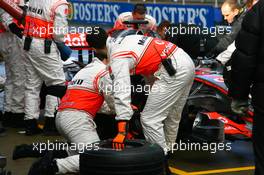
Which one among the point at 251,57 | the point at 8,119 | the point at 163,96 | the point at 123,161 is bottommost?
the point at 8,119

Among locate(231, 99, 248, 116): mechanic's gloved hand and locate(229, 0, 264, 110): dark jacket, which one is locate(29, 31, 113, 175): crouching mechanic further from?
locate(229, 0, 264, 110): dark jacket

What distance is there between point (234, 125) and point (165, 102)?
1.45 metres

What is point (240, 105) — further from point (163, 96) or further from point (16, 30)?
point (16, 30)

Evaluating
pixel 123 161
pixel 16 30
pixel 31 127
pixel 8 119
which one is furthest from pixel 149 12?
pixel 123 161

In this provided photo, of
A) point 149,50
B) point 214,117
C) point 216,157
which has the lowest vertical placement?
point 216,157

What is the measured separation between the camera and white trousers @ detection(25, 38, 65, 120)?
28.1ft

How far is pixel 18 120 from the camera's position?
30.3ft

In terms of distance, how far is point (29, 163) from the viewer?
7.30 metres

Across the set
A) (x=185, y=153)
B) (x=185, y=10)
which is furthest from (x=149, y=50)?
(x=185, y=10)

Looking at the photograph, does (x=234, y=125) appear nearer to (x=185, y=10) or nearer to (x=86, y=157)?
(x=86, y=157)

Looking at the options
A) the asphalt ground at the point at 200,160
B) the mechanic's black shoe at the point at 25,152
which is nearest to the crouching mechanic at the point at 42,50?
the asphalt ground at the point at 200,160

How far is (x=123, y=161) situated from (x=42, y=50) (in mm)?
3847

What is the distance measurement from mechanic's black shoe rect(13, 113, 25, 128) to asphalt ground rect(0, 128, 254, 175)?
2.01 ft

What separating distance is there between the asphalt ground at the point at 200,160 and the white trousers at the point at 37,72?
0.45 metres
